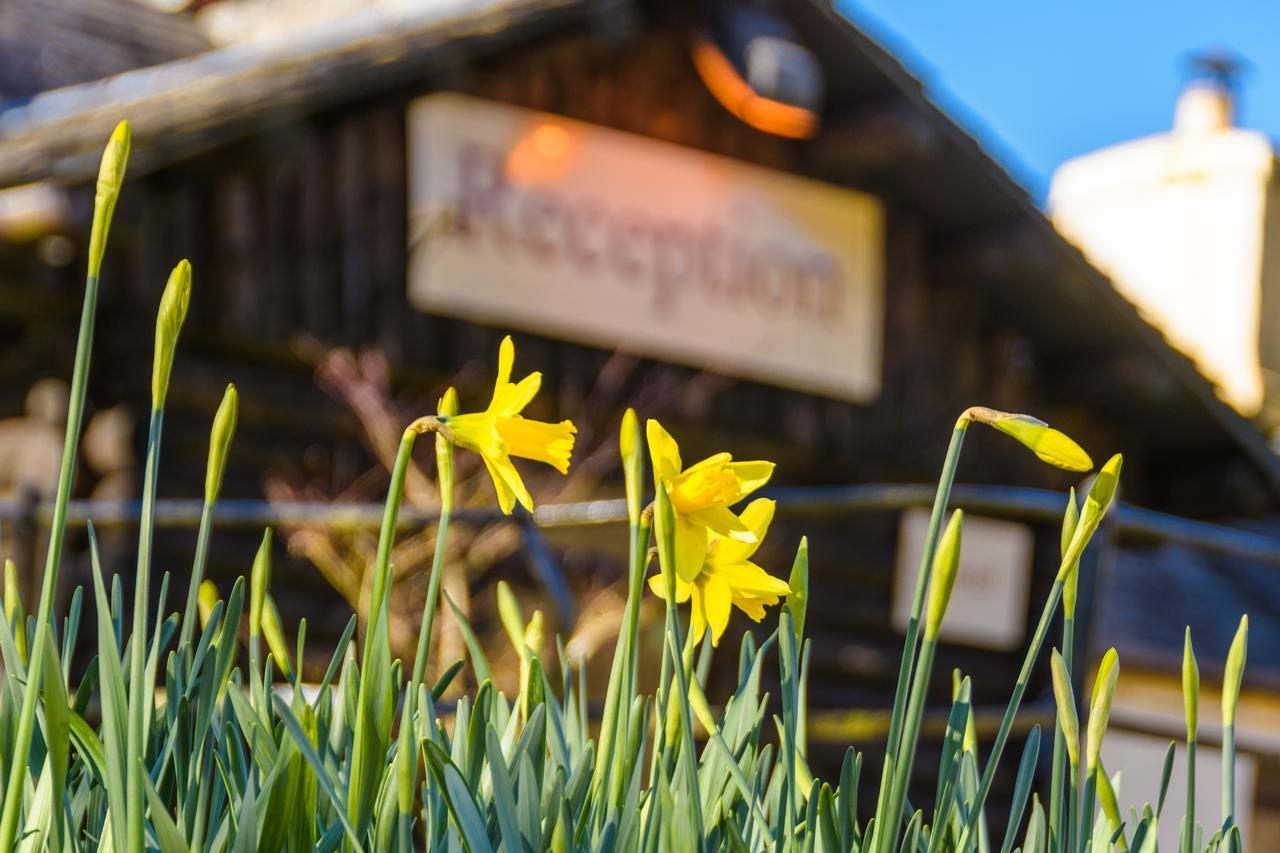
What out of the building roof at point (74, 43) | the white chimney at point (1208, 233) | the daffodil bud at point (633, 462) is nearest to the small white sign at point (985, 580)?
the building roof at point (74, 43)

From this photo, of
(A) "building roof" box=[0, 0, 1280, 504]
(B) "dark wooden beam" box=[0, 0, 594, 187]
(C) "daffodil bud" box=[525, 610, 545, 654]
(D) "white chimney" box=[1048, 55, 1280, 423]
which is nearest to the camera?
(C) "daffodil bud" box=[525, 610, 545, 654]

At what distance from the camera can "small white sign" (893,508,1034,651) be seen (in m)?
8.70

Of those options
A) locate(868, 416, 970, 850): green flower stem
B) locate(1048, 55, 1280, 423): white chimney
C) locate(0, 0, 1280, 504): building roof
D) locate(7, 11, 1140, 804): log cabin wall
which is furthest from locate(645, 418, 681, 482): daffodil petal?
locate(1048, 55, 1280, 423): white chimney

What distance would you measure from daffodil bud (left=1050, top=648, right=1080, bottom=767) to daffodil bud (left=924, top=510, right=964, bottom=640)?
56 mm

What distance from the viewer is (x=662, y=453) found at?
0.76 m

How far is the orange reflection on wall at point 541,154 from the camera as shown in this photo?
24.1ft

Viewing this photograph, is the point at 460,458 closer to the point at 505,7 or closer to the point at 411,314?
the point at 411,314

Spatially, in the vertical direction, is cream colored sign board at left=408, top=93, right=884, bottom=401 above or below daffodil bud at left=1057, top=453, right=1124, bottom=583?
above

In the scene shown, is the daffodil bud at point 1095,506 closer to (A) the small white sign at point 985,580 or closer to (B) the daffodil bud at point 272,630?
(B) the daffodil bud at point 272,630

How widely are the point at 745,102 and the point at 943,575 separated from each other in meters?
7.39

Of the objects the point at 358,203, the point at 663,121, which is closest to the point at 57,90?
the point at 358,203

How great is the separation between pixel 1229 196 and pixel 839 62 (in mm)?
8606

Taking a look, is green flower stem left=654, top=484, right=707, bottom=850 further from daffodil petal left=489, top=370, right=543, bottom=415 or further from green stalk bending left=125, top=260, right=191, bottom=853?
green stalk bending left=125, top=260, right=191, bottom=853

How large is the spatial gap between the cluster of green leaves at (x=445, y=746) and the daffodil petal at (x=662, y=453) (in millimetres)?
16
